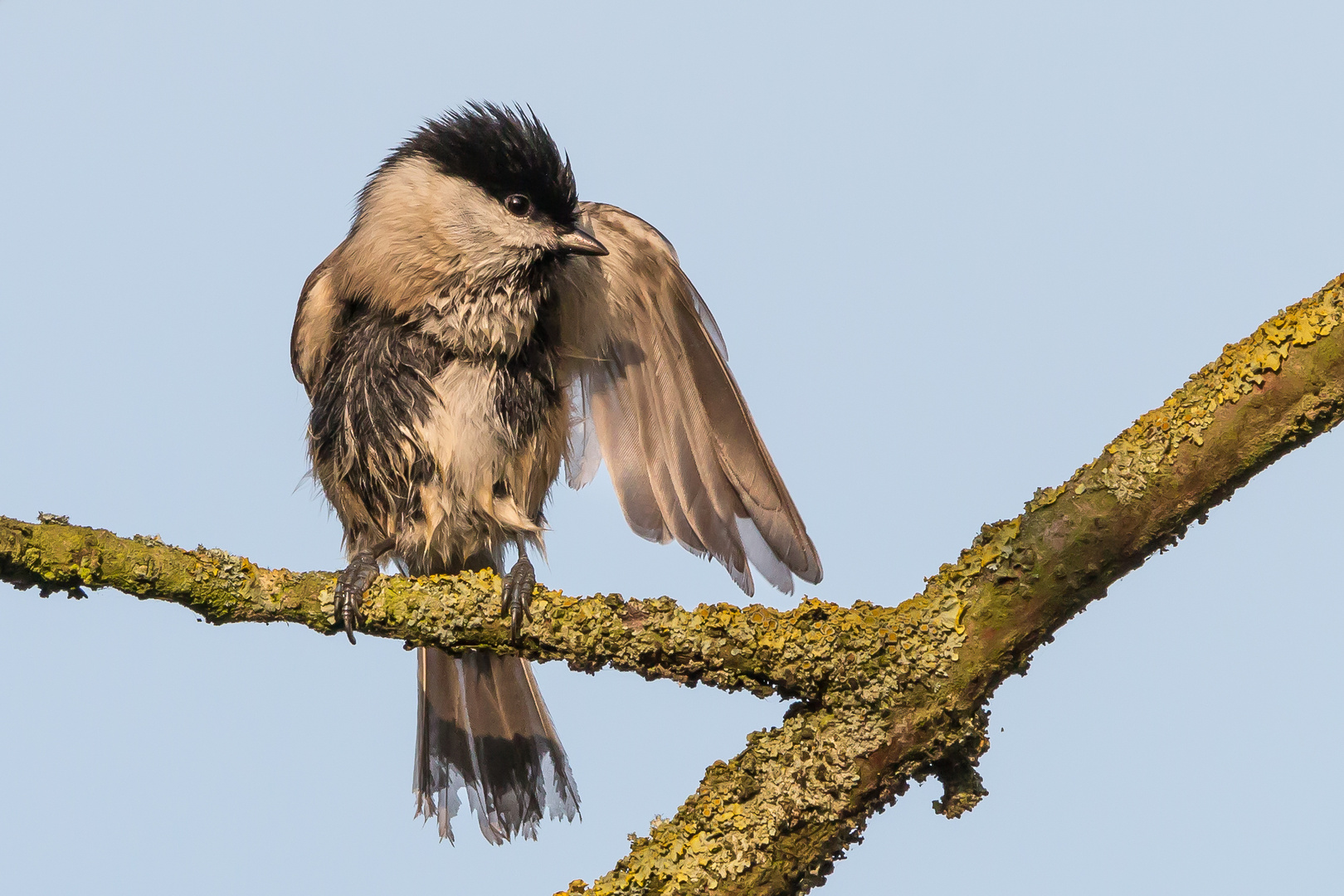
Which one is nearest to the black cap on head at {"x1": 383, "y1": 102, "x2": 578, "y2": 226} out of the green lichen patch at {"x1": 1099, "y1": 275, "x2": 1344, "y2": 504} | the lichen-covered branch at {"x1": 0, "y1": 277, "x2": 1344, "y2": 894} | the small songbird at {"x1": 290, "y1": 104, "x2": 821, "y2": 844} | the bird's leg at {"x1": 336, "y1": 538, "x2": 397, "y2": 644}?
the small songbird at {"x1": 290, "y1": 104, "x2": 821, "y2": 844}

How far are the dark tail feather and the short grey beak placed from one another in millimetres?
1311

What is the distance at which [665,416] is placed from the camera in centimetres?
382

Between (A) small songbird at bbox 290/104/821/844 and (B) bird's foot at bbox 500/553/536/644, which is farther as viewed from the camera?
(A) small songbird at bbox 290/104/821/844

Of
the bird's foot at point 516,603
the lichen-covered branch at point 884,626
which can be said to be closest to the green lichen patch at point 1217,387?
the lichen-covered branch at point 884,626

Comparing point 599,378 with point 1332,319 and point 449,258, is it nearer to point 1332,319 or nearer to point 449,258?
point 449,258

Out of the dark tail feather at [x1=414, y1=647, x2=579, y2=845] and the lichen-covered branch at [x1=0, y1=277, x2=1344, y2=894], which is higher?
the dark tail feather at [x1=414, y1=647, x2=579, y2=845]

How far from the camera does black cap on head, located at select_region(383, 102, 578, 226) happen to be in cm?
356

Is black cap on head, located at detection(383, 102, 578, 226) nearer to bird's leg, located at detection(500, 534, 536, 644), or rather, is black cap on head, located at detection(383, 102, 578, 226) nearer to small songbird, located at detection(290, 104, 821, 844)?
small songbird, located at detection(290, 104, 821, 844)

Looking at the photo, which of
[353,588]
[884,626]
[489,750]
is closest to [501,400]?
[353,588]

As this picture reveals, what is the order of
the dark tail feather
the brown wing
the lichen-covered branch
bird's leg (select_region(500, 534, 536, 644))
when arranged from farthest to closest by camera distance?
1. the dark tail feather
2. the brown wing
3. bird's leg (select_region(500, 534, 536, 644))
4. the lichen-covered branch

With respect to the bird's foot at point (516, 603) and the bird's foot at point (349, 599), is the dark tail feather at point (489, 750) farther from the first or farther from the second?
the bird's foot at point (516, 603)

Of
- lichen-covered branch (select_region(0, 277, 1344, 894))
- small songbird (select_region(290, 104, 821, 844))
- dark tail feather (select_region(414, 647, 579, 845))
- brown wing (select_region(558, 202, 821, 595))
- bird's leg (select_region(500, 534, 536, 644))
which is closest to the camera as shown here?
lichen-covered branch (select_region(0, 277, 1344, 894))

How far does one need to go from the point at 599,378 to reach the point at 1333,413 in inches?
90.5

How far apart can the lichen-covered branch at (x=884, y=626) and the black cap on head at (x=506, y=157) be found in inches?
62.8
